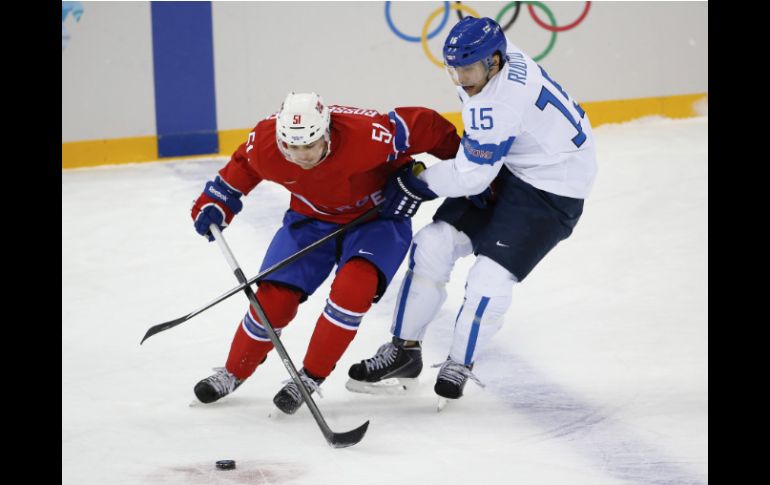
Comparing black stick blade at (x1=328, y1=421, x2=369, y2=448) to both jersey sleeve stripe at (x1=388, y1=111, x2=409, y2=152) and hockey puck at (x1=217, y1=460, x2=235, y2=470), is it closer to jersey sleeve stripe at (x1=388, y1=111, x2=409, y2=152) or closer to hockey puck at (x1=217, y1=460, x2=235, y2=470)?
hockey puck at (x1=217, y1=460, x2=235, y2=470)

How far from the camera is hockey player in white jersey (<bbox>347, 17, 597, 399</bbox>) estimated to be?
8.94 feet

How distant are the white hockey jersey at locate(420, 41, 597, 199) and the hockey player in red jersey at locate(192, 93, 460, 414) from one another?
6.0 inches

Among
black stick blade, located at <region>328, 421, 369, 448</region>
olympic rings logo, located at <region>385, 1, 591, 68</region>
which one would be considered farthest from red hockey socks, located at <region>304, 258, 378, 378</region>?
olympic rings logo, located at <region>385, 1, 591, 68</region>

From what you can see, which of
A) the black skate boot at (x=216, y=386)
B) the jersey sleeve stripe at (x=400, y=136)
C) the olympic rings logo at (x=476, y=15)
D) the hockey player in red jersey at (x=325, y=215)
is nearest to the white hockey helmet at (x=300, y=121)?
the hockey player in red jersey at (x=325, y=215)

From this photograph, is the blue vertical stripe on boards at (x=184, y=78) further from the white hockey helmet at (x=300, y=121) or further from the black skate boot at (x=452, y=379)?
the black skate boot at (x=452, y=379)

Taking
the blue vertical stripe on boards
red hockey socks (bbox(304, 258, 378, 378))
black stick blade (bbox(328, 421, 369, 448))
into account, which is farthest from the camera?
the blue vertical stripe on boards

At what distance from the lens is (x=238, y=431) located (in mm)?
2830

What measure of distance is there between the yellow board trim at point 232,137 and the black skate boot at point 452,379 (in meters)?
3.23

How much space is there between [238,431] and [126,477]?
0.35m

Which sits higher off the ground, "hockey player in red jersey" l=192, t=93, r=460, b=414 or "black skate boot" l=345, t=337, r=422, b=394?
"hockey player in red jersey" l=192, t=93, r=460, b=414

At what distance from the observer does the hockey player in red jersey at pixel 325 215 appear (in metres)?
2.83

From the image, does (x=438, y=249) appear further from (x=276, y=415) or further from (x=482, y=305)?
(x=276, y=415)

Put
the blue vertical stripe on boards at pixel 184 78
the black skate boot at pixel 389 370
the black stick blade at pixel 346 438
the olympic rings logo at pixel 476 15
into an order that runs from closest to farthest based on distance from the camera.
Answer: the black stick blade at pixel 346 438, the black skate boot at pixel 389 370, the blue vertical stripe on boards at pixel 184 78, the olympic rings logo at pixel 476 15
